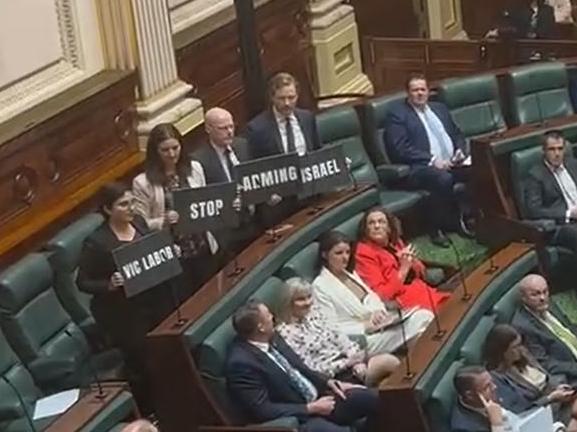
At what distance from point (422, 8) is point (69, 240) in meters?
6.30

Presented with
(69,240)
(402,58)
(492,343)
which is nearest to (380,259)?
(492,343)

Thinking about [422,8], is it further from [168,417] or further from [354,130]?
[168,417]

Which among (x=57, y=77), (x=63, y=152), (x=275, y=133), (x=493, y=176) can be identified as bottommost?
(x=493, y=176)

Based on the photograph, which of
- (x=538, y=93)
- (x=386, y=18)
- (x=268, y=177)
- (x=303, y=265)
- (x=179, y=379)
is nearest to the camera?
(x=179, y=379)

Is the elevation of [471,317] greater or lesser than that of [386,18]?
greater

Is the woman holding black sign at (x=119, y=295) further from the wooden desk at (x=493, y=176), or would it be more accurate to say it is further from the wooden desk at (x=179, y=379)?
the wooden desk at (x=493, y=176)

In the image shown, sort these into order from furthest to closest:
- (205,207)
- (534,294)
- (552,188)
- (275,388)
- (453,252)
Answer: (453,252) < (552,188) < (534,294) < (205,207) < (275,388)

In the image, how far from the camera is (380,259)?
6398 millimetres

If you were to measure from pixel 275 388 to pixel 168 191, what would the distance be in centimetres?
115

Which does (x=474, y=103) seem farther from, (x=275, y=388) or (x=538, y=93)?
(x=275, y=388)

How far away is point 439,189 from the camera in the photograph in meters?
7.51

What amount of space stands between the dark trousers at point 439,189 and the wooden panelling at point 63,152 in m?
1.41

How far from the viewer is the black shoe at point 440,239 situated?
7.59 metres

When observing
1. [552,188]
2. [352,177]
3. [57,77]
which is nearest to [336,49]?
[352,177]
